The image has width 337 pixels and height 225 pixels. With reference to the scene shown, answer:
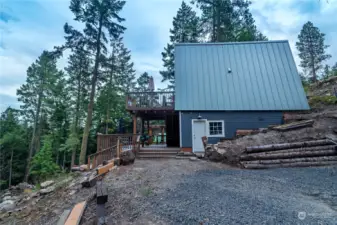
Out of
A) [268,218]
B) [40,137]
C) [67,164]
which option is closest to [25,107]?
[40,137]

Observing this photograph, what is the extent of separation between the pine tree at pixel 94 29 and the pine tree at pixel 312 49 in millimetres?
24073

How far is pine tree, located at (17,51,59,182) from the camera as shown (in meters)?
17.6

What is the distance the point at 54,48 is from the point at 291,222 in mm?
14662

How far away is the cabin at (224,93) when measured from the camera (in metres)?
10.2

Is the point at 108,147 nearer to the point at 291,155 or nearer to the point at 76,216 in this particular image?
the point at 76,216

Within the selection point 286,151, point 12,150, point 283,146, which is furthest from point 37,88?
point 286,151

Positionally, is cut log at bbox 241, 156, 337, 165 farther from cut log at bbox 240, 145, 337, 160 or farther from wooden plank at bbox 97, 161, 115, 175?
wooden plank at bbox 97, 161, 115, 175

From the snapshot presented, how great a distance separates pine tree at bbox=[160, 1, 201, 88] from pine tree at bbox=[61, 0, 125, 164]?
9.49 metres

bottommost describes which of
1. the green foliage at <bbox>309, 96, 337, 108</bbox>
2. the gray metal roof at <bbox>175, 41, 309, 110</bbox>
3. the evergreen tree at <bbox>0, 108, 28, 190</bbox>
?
the evergreen tree at <bbox>0, 108, 28, 190</bbox>

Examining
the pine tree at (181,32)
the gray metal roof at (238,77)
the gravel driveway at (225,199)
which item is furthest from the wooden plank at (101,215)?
the pine tree at (181,32)

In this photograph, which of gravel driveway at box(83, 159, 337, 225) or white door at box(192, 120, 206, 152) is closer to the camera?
gravel driveway at box(83, 159, 337, 225)

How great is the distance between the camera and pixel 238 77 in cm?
A: 1144

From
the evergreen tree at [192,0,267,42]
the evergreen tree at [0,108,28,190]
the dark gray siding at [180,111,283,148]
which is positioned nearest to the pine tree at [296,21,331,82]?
the evergreen tree at [192,0,267,42]

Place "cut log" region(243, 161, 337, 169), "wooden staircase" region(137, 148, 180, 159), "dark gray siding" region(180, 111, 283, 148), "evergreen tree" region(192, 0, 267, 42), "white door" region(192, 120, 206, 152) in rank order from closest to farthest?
→ "cut log" region(243, 161, 337, 169) → "wooden staircase" region(137, 148, 180, 159) → "white door" region(192, 120, 206, 152) → "dark gray siding" region(180, 111, 283, 148) → "evergreen tree" region(192, 0, 267, 42)
